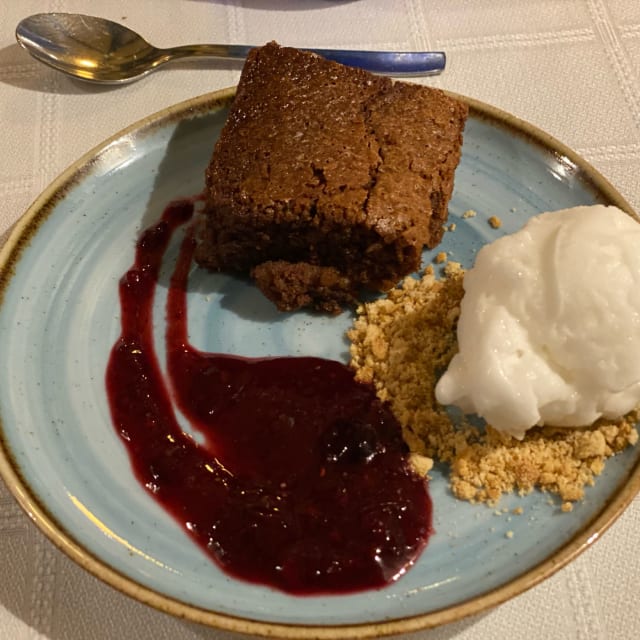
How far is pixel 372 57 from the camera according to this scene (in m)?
2.22

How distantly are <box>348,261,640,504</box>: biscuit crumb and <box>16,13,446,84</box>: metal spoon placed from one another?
0.88 meters

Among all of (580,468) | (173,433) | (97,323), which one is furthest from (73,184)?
(580,468)

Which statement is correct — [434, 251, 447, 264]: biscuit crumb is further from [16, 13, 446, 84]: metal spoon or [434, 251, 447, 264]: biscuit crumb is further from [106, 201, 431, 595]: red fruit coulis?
[16, 13, 446, 84]: metal spoon

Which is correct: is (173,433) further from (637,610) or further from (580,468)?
(637,610)

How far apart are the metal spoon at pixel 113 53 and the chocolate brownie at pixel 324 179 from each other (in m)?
0.46

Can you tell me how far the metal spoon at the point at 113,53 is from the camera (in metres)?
2.24

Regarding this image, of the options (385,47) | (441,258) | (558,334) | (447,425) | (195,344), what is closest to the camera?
(558,334)

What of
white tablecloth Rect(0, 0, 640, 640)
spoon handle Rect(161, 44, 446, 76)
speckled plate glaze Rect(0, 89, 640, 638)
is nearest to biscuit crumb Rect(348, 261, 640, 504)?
speckled plate glaze Rect(0, 89, 640, 638)

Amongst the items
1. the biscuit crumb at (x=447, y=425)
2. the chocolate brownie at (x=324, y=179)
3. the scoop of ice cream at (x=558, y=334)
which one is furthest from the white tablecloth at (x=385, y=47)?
the chocolate brownie at (x=324, y=179)

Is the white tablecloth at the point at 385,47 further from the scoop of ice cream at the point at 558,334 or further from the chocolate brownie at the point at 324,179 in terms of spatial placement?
the chocolate brownie at the point at 324,179

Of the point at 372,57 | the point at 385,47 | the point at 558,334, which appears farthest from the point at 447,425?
the point at 385,47

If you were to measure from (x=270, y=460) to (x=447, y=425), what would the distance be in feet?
1.39

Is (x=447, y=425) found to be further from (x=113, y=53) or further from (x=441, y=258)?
(x=113, y=53)

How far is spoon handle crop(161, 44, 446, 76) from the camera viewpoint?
2209 millimetres
